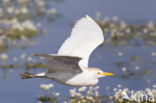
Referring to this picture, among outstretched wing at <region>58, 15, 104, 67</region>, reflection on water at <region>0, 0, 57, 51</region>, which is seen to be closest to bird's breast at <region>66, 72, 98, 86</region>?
outstretched wing at <region>58, 15, 104, 67</region>

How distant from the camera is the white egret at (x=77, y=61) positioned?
21.8 feet

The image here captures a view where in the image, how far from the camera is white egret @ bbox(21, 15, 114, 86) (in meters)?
6.65

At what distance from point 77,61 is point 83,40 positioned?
0.87m

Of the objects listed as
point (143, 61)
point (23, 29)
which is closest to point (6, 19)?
point (23, 29)

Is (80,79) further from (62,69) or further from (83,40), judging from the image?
(83,40)

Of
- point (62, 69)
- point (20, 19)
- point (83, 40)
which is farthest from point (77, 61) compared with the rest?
point (20, 19)

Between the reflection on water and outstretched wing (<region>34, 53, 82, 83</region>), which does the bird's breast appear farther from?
the reflection on water

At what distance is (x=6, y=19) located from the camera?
42.1 feet

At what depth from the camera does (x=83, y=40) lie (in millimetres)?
7379

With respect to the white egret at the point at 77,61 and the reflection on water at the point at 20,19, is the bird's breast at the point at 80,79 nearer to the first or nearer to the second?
the white egret at the point at 77,61

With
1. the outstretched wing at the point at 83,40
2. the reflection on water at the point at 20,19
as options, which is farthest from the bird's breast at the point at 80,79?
the reflection on water at the point at 20,19

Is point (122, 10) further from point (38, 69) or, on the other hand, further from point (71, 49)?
point (71, 49)

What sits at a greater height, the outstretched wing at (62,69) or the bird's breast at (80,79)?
the outstretched wing at (62,69)

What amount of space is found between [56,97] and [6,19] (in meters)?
5.12
